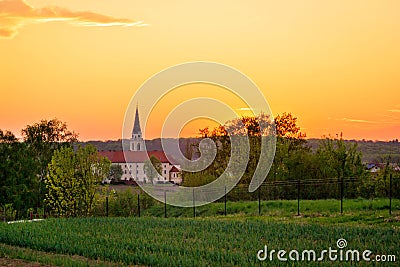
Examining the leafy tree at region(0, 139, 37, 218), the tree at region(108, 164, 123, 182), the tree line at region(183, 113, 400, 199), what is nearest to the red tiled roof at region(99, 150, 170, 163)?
the tree at region(108, 164, 123, 182)

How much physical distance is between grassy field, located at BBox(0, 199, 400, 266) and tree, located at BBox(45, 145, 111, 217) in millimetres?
8793

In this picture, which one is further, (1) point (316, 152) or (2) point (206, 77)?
(1) point (316, 152)

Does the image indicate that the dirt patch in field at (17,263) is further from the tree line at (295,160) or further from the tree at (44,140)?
the tree at (44,140)

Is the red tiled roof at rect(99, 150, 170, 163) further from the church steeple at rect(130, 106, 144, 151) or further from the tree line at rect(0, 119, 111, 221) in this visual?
the tree line at rect(0, 119, 111, 221)

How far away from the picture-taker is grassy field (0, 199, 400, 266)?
505 inches

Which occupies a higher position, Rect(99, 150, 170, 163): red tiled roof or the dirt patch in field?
Rect(99, 150, 170, 163): red tiled roof

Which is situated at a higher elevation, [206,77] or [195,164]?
[206,77]

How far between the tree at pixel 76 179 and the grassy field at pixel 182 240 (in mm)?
8793

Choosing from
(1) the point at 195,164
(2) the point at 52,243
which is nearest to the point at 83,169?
(1) the point at 195,164

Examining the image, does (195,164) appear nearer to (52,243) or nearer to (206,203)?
(206,203)

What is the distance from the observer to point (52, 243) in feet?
51.9

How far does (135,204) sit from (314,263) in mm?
27590

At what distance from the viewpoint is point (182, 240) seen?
15844 millimetres

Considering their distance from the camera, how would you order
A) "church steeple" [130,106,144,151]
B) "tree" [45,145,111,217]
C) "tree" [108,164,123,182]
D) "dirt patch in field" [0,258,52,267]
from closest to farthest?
"dirt patch in field" [0,258,52,267]
"tree" [45,145,111,217]
"church steeple" [130,106,144,151]
"tree" [108,164,123,182]
